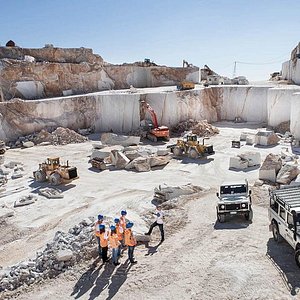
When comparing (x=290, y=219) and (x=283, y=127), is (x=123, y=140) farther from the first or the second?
(x=290, y=219)

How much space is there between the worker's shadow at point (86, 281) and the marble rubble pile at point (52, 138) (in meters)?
20.3

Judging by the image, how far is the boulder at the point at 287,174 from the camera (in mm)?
17172

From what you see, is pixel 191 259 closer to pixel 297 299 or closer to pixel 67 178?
pixel 297 299

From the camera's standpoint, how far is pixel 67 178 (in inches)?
776

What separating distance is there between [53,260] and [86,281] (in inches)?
54.1

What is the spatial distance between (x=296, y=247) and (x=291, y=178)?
803 cm

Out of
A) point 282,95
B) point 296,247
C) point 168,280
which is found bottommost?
point 168,280

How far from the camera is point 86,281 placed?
32.7 ft

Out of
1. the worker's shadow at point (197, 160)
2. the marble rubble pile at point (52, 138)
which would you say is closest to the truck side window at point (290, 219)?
the worker's shadow at point (197, 160)

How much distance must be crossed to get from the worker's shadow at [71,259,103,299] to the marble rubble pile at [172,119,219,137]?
2157 cm

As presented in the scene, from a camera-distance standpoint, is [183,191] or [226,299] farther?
[183,191]

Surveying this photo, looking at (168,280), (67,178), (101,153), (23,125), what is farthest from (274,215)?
(23,125)

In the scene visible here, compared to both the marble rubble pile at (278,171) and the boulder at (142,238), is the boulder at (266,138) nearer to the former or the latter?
the marble rubble pile at (278,171)

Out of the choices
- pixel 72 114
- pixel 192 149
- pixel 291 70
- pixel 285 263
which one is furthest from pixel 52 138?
pixel 291 70
